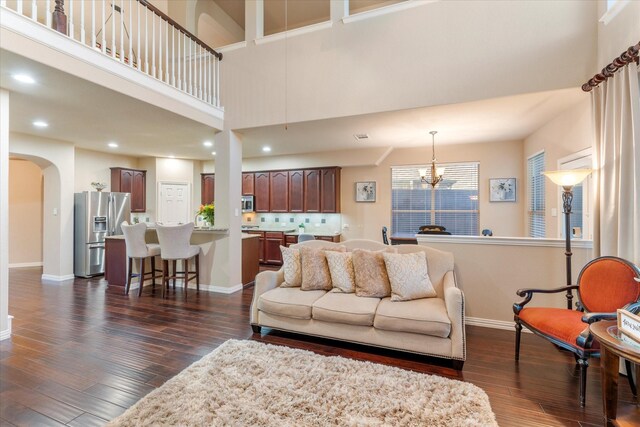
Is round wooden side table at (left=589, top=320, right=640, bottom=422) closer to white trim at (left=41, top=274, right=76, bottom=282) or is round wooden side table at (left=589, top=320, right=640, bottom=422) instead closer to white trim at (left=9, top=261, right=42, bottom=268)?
white trim at (left=41, top=274, right=76, bottom=282)

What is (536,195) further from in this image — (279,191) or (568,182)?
(279,191)

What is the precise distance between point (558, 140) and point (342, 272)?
3.69 meters

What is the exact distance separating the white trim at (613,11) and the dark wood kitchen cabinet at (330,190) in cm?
482

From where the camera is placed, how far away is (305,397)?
211 cm

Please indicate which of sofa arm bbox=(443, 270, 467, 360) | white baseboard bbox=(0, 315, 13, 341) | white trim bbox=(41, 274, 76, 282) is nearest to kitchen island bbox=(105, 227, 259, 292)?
white trim bbox=(41, 274, 76, 282)

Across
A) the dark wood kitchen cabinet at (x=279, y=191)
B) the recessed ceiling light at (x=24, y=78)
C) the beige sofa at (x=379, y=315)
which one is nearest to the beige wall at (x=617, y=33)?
the beige sofa at (x=379, y=315)

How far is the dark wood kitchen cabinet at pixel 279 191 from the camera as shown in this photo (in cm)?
753

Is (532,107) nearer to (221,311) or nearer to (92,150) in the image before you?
(221,311)

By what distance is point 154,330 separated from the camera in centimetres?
337

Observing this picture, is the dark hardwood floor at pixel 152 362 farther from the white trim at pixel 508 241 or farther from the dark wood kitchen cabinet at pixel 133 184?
the dark wood kitchen cabinet at pixel 133 184

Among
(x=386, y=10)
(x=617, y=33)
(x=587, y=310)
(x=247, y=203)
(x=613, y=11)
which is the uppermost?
(x=386, y=10)

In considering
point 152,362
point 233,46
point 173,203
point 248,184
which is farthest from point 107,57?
point 173,203

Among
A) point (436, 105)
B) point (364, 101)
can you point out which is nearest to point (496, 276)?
point (436, 105)

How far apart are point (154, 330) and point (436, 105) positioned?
4.29m
